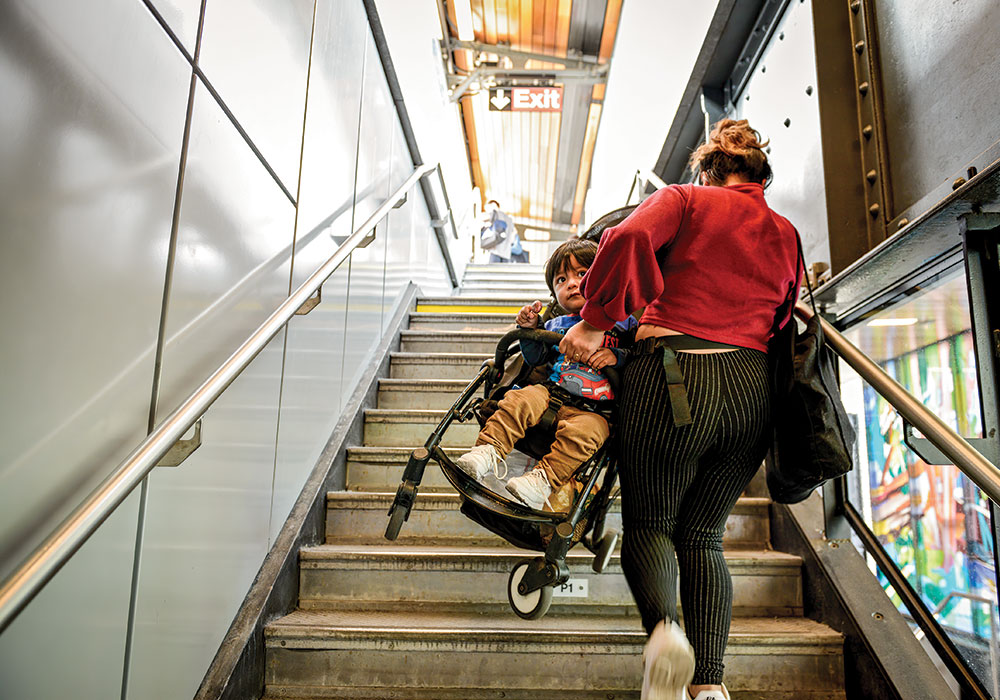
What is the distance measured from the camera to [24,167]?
39.9 inches

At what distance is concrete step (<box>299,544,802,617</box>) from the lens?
2158 millimetres

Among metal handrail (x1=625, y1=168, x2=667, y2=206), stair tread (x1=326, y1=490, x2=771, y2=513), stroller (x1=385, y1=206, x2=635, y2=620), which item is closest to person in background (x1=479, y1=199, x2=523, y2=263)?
metal handrail (x1=625, y1=168, x2=667, y2=206)

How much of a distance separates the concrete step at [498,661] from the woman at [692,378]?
0.61 m

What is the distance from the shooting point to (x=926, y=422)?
56.8 inches

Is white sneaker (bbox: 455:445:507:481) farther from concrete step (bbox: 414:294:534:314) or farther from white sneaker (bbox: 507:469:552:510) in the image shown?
concrete step (bbox: 414:294:534:314)

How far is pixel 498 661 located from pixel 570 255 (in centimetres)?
124

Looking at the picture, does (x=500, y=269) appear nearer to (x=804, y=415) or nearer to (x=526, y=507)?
(x=526, y=507)

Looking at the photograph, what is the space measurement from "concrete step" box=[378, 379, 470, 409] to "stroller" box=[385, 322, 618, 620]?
1385 millimetres

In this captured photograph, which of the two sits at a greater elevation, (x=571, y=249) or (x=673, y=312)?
(x=571, y=249)

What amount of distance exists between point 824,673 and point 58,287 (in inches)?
86.0

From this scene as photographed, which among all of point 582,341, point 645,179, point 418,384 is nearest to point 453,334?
point 418,384

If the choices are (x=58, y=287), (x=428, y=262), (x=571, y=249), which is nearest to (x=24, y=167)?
(x=58, y=287)

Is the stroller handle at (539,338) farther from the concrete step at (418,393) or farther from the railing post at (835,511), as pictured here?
the concrete step at (418,393)

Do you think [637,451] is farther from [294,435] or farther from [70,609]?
[294,435]
